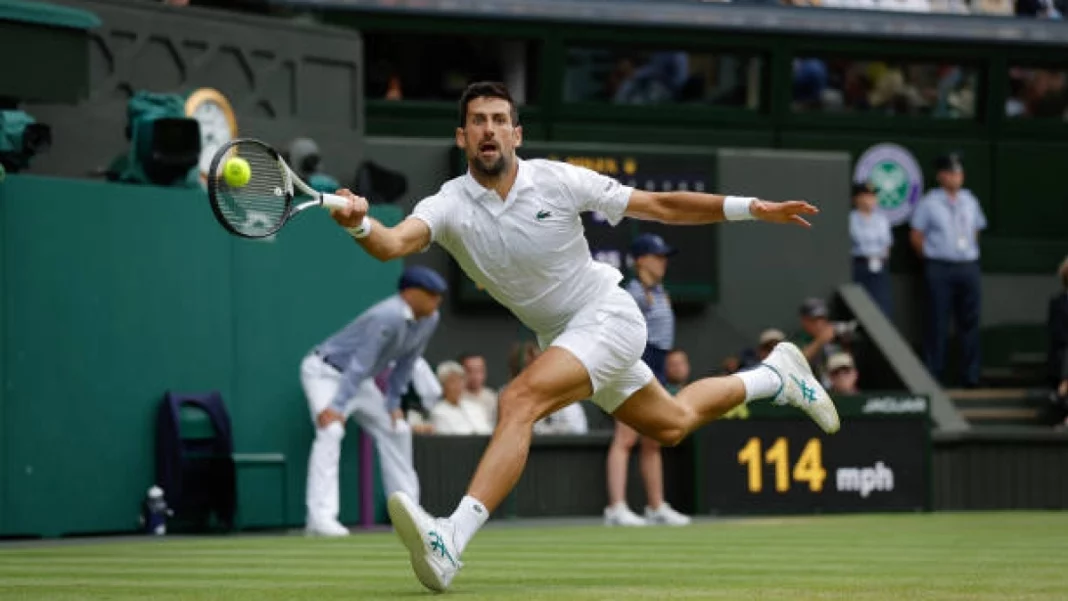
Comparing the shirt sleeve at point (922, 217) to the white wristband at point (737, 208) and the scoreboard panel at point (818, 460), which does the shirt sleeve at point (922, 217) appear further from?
the white wristband at point (737, 208)

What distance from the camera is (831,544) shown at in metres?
14.0

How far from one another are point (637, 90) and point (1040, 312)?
5154 millimetres

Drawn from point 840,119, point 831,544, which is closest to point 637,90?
point 840,119

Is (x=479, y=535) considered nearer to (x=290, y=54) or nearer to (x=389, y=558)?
(x=389, y=558)

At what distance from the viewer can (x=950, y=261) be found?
24.0 metres

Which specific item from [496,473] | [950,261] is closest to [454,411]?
[950,261]

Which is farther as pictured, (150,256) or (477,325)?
(477,325)

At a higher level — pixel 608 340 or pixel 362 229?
pixel 362 229

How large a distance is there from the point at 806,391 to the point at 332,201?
4102mm

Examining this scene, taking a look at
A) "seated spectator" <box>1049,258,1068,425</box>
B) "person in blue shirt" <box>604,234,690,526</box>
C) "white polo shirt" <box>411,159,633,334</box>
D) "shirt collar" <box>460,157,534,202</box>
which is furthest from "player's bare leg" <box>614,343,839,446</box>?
"seated spectator" <box>1049,258,1068,425</box>

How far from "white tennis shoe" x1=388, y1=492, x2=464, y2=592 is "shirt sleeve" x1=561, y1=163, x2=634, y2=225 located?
1962 millimetres

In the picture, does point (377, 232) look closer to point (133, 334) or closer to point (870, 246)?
point (133, 334)

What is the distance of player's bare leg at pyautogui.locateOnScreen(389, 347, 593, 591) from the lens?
9.35 m

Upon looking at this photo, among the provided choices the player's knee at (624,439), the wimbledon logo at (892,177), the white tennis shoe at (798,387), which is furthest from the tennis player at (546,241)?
the wimbledon logo at (892,177)
